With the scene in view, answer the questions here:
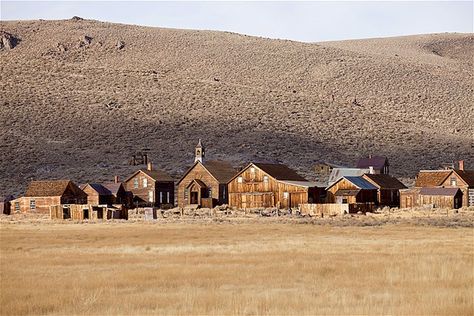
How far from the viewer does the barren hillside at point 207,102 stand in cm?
9569

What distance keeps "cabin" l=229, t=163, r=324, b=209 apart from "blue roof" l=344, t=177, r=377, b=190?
106 inches

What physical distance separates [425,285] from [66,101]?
101 m

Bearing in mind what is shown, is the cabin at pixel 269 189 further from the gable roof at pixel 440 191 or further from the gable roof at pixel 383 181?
the gable roof at pixel 440 191

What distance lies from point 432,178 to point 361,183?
270 inches

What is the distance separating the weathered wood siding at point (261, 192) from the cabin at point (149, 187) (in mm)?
6329

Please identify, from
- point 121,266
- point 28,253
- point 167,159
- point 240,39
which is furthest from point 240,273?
point 240,39

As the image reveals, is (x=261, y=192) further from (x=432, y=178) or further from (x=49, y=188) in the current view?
(x=49, y=188)

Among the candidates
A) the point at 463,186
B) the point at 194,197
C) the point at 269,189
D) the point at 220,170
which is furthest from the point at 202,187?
the point at 463,186

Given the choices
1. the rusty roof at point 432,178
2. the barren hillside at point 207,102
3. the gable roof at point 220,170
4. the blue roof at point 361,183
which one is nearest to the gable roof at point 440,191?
the rusty roof at point 432,178

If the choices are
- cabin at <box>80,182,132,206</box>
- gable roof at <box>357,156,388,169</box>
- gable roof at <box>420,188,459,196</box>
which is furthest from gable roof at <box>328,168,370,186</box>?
cabin at <box>80,182,132,206</box>

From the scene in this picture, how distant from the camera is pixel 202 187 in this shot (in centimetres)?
7381

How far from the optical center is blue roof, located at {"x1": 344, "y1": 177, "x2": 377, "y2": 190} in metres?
69.8

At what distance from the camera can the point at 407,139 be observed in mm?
106938

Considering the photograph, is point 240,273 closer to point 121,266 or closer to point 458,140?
point 121,266
